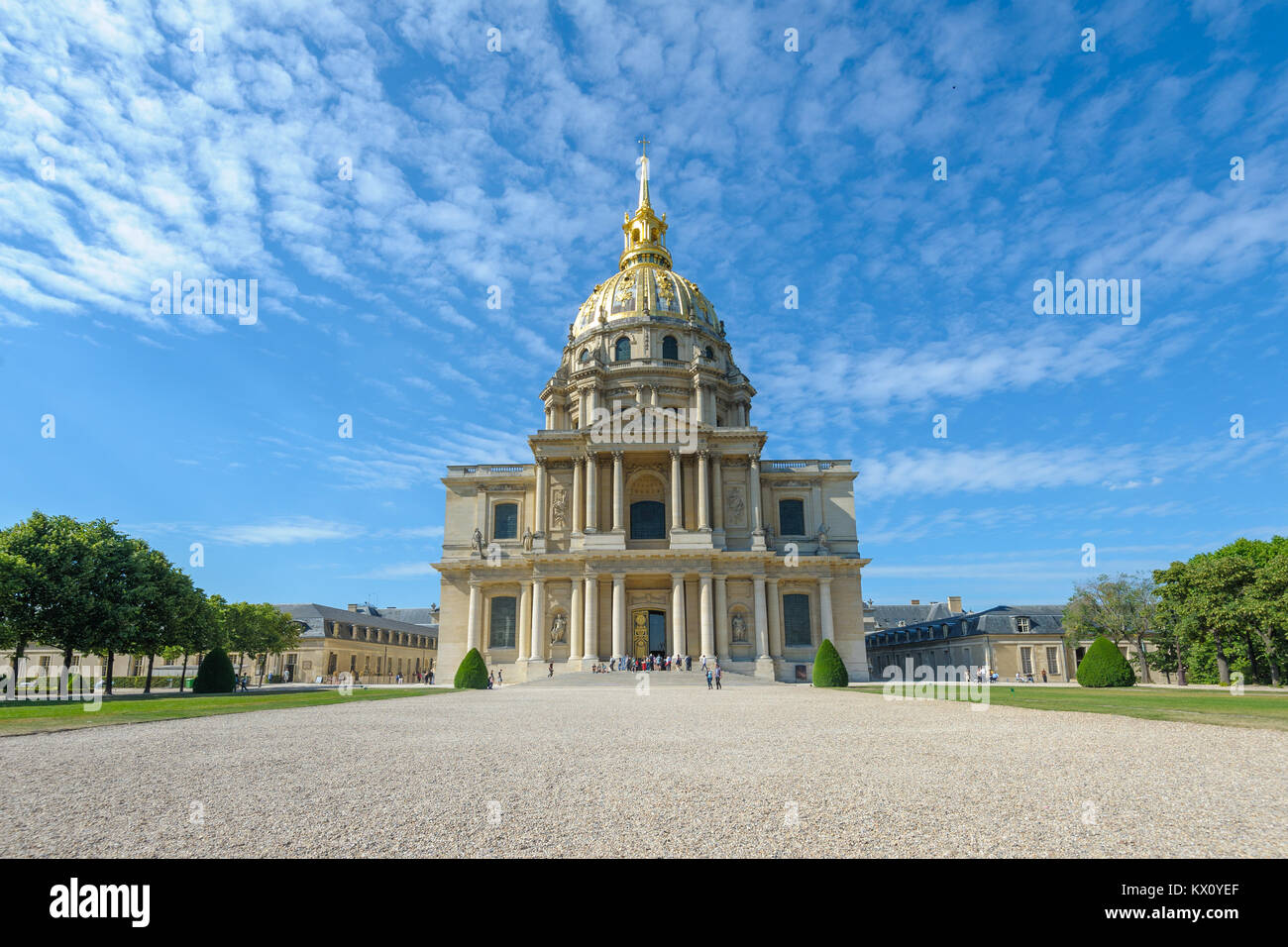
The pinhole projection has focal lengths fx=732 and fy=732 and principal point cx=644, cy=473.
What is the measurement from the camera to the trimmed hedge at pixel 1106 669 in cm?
3122

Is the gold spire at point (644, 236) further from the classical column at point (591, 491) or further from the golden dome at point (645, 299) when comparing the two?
the classical column at point (591, 491)

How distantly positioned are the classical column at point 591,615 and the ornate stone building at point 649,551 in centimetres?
9

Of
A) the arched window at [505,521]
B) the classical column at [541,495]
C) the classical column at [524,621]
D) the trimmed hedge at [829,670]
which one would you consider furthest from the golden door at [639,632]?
the trimmed hedge at [829,670]

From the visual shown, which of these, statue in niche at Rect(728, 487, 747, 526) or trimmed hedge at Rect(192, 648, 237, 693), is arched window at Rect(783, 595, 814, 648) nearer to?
statue in niche at Rect(728, 487, 747, 526)

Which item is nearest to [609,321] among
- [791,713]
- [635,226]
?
[635,226]

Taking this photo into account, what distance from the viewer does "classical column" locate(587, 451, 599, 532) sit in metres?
49.5

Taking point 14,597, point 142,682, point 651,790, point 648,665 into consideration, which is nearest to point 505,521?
point 648,665

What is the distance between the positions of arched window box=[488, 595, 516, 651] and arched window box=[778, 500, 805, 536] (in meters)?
20.3

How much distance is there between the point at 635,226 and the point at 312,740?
234 ft

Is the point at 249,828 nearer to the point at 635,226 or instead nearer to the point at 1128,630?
the point at 1128,630

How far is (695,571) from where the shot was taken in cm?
4628

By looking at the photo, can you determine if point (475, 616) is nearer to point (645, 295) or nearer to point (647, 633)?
point (647, 633)

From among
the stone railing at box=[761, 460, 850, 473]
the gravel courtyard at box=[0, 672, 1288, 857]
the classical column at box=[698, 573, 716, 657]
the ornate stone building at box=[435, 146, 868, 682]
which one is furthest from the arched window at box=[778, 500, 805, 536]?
the gravel courtyard at box=[0, 672, 1288, 857]
